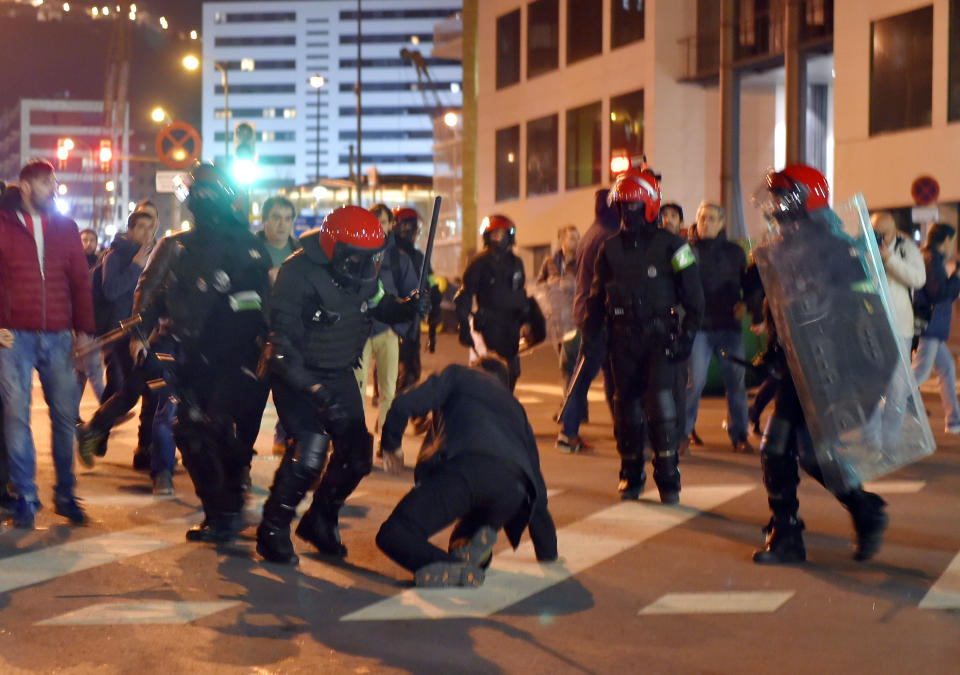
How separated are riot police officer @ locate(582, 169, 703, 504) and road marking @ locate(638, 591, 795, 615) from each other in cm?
226

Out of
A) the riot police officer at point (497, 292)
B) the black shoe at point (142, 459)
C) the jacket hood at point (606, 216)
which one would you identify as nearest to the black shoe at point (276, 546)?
the black shoe at point (142, 459)

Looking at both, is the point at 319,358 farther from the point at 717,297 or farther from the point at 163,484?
the point at 717,297

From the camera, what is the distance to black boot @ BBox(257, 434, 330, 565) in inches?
262

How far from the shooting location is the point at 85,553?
6.98 m

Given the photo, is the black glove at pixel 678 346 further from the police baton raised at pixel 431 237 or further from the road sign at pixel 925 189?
the road sign at pixel 925 189

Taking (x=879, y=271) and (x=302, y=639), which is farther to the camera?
(x=879, y=271)

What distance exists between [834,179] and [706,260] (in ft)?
59.0

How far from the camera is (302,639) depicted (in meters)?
5.32

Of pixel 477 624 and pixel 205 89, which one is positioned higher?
pixel 205 89

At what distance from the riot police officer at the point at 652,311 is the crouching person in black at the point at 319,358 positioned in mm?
2030

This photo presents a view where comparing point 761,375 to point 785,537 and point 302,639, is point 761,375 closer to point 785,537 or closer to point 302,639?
point 785,537

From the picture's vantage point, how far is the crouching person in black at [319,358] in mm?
6629

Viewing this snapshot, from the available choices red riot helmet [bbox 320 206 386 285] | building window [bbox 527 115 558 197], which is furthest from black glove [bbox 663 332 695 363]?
building window [bbox 527 115 558 197]

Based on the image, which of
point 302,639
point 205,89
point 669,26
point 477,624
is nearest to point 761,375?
point 477,624
